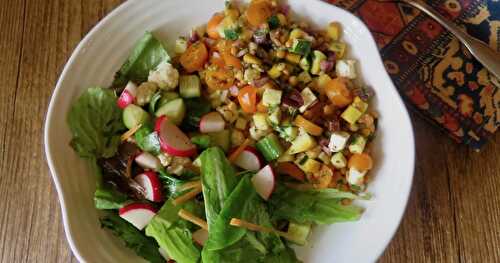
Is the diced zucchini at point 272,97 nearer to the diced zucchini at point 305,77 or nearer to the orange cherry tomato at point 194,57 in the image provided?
the diced zucchini at point 305,77

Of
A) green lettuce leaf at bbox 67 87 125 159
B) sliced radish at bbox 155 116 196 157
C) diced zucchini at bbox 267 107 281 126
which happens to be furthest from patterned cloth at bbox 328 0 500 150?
green lettuce leaf at bbox 67 87 125 159

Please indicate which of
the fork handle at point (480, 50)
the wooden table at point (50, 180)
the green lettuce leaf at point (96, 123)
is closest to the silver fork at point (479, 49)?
the fork handle at point (480, 50)

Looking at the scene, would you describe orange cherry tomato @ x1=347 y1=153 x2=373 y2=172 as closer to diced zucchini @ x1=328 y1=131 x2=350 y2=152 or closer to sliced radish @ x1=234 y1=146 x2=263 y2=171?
diced zucchini @ x1=328 y1=131 x2=350 y2=152

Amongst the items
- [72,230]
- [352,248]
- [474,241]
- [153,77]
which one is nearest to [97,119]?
[153,77]

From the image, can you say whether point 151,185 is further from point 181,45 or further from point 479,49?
point 479,49

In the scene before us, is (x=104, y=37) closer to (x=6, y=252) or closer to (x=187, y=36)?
(x=187, y=36)
